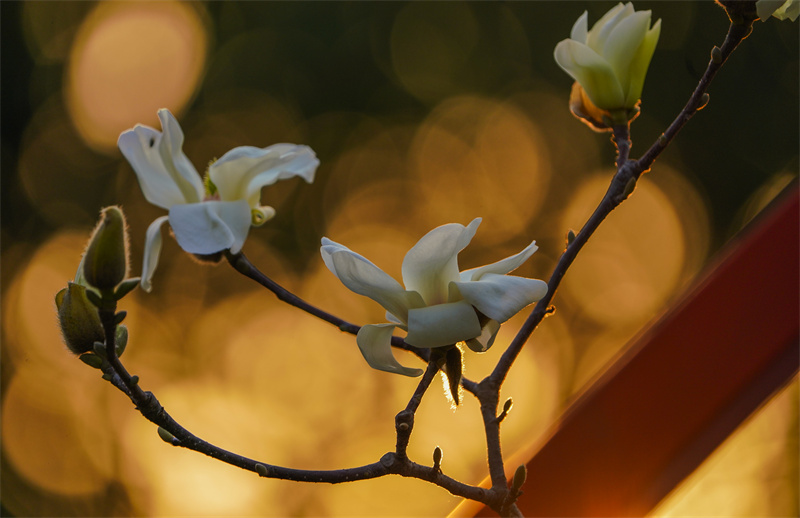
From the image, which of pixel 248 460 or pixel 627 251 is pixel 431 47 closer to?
pixel 627 251

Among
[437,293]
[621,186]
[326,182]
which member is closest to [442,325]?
[437,293]

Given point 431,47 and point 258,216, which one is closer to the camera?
point 258,216

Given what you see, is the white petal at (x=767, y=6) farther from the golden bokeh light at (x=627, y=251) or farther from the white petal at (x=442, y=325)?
the golden bokeh light at (x=627, y=251)

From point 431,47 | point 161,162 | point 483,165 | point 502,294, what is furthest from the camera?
point 483,165

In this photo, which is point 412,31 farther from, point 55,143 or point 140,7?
point 55,143

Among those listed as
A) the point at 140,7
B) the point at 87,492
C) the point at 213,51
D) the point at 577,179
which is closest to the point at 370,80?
the point at 213,51
